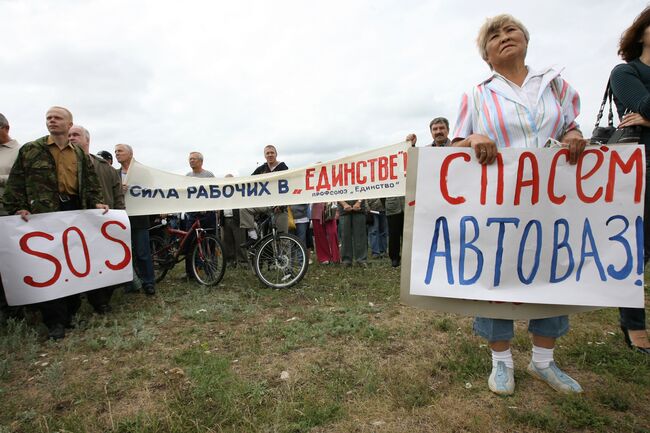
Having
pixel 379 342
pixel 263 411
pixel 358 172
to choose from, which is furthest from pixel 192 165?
pixel 263 411

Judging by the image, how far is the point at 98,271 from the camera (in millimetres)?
4051

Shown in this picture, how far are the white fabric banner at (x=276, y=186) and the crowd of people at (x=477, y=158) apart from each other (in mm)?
393

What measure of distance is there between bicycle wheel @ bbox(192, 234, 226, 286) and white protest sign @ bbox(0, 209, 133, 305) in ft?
4.57

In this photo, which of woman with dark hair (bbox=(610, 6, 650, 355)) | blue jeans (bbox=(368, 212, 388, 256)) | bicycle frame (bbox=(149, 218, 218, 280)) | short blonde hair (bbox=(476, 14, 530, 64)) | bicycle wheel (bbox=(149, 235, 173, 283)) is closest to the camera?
short blonde hair (bbox=(476, 14, 530, 64))

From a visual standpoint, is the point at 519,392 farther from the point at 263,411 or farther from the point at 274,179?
the point at 274,179

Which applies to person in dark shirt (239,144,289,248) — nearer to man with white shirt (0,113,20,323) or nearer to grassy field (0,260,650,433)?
grassy field (0,260,650,433)

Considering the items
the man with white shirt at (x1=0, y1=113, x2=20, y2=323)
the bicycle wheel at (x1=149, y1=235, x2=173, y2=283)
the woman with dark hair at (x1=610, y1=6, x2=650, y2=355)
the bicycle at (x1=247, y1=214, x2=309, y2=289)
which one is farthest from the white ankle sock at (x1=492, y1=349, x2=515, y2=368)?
the bicycle wheel at (x1=149, y1=235, x2=173, y2=283)

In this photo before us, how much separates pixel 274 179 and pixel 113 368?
3448 mm

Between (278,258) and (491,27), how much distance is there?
386 centimetres

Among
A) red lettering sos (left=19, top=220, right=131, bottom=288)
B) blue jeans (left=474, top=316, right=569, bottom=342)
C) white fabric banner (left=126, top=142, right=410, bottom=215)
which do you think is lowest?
blue jeans (left=474, top=316, right=569, bottom=342)

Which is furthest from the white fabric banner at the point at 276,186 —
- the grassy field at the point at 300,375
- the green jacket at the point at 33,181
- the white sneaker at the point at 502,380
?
the white sneaker at the point at 502,380

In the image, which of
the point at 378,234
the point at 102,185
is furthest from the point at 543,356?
the point at 378,234

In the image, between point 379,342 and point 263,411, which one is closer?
point 263,411

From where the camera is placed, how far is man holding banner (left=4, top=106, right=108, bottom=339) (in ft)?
12.4
